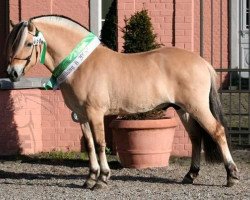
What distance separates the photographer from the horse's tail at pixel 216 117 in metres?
8.10

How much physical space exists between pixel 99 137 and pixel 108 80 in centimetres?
64

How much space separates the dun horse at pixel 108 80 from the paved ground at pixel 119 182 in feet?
0.93

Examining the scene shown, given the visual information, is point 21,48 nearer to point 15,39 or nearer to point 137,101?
point 15,39

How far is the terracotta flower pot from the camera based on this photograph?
909 centimetres

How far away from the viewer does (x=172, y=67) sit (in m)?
7.98

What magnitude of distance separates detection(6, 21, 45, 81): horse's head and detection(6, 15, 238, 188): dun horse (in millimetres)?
11

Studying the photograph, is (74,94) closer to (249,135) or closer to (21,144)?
(21,144)

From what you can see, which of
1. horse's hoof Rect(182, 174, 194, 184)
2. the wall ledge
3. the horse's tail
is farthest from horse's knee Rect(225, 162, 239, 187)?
the wall ledge

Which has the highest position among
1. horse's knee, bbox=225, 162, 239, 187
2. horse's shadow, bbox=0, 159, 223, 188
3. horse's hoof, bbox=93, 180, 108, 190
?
horse's knee, bbox=225, 162, 239, 187

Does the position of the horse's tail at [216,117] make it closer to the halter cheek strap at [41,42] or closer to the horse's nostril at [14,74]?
the halter cheek strap at [41,42]

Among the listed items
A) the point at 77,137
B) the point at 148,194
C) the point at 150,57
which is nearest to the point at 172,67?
the point at 150,57

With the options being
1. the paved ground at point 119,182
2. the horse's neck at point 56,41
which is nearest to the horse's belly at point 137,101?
the horse's neck at point 56,41

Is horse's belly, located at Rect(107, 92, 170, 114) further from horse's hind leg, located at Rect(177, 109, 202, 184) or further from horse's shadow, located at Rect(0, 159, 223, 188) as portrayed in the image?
horse's shadow, located at Rect(0, 159, 223, 188)

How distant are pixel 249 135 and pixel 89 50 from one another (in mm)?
3914
